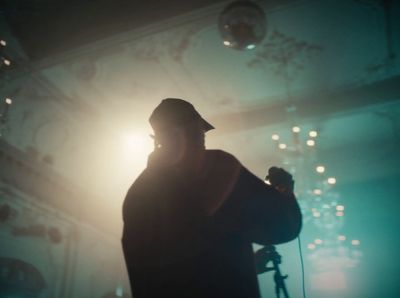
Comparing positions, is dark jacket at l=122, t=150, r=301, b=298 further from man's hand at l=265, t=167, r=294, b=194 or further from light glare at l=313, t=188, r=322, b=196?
light glare at l=313, t=188, r=322, b=196

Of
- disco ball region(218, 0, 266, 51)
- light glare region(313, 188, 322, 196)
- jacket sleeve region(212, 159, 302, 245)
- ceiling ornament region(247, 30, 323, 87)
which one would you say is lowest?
Result: jacket sleeve region(212, 159, 302, 245)

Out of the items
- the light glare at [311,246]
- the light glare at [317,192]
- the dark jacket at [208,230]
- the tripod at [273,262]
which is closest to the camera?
the dark jacket at [208,230]

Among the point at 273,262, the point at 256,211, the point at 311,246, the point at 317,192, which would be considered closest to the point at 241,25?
the point at 273,262

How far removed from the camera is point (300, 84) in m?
8.51

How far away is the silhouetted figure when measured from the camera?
54.1 inches

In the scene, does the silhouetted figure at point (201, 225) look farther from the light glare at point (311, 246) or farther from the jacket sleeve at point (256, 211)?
the light glare at point (311, 246)

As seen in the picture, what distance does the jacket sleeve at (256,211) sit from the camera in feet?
4.60

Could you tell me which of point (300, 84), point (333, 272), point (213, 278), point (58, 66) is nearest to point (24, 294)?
point (58, 66)

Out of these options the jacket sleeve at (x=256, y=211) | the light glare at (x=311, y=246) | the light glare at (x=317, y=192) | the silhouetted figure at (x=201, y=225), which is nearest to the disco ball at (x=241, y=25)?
the silhouetted figure at (x=201, y=225)

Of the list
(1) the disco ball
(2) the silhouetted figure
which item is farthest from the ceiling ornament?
(2) the silhouetted figure

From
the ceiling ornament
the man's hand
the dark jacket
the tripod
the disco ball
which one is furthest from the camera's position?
the ceiling ornament

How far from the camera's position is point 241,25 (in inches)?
232

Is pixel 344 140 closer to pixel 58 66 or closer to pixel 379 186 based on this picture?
pixel 379 186

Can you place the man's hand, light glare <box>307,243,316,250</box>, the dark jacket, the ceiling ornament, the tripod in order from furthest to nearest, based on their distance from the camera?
light glare <box>307,243,316,250</box>
the ceiling ornament
the tripod
the man's hand
the dark jacket
